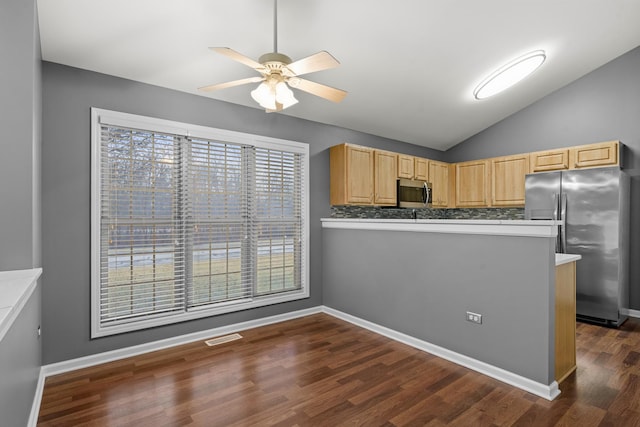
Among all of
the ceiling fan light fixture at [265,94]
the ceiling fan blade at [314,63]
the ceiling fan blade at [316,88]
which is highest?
the ceiling fan blade at [314,63]

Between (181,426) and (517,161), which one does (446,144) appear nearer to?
(517,161)

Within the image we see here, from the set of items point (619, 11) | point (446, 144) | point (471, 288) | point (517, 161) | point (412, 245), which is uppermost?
point (619, 11)

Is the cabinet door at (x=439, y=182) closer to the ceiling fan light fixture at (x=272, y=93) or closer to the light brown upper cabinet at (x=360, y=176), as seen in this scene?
the light brown upper cabinet at (x=360, y=176)

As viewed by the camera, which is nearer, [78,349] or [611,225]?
[78,349]

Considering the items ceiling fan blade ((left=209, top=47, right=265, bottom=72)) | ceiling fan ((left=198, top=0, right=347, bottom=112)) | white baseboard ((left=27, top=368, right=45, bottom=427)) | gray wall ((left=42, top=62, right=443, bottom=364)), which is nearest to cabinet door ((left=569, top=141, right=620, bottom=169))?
ceiling fan ((left=198, top=0, right=347, bottom=112))

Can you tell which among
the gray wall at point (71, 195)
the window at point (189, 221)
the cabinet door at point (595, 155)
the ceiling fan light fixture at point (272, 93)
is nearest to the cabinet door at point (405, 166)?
the window at point (189, 221)

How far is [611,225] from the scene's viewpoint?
394cm

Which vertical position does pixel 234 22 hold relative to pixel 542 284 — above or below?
above

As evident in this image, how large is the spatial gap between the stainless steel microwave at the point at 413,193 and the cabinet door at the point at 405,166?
0.08 meters

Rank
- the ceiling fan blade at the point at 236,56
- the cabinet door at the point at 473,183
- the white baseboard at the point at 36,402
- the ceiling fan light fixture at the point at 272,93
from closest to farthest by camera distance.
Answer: the ceiling fan blade at the point at 236,56 → the white baseboard at the point at 36,402 → the ceiling fan light fixture at the point at 272,93 → the cabinet door at the point at 473,183

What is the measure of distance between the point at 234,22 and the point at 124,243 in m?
2.18

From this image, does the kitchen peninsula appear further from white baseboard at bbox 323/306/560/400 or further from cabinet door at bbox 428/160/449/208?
cabinet door at bbox 428/160/449/208

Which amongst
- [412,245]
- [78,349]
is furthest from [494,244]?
[78,349]

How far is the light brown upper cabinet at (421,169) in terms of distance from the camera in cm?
530
